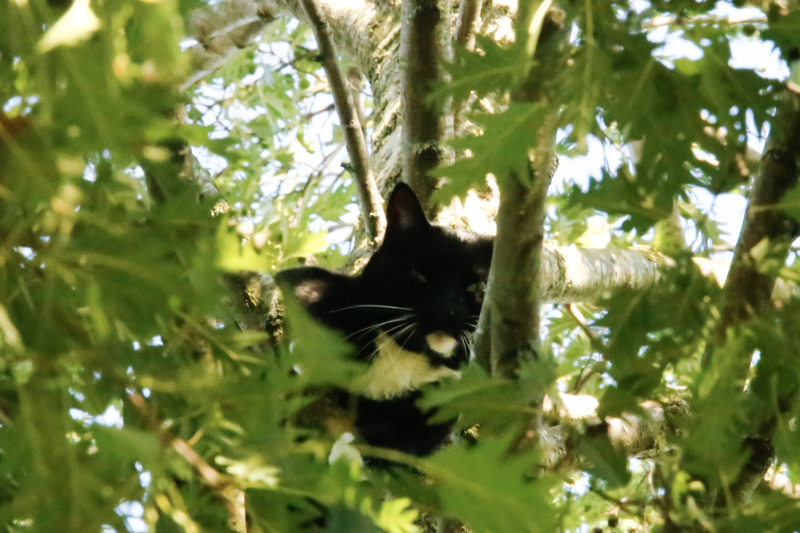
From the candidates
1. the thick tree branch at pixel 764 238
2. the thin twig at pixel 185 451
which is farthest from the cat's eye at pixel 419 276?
the thin twig at pixel 185 451

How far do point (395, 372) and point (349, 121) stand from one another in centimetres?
72

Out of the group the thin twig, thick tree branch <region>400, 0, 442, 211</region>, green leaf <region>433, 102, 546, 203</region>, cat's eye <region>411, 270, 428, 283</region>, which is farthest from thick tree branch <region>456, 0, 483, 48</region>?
the thin twig

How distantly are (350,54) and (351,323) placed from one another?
4.31 ft

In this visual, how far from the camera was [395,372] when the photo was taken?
194 cm

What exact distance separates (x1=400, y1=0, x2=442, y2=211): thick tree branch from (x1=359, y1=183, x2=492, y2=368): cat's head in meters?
0.13

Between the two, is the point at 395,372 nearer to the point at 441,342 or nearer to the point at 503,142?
the point at 441,342

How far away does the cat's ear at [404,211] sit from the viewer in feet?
6.62

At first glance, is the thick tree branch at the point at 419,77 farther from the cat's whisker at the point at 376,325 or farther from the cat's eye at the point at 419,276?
the cat's whisker at the point at 376,325

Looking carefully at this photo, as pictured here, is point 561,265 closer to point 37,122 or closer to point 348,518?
point 348,518

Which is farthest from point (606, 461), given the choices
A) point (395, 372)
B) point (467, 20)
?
point (467, 20)

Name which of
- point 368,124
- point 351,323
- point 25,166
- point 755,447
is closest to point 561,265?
point 351,323

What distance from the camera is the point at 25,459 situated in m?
0.53

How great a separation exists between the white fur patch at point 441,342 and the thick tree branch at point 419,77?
498 mm

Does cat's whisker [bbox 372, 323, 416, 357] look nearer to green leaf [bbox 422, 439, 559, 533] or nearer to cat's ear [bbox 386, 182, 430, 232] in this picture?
cat's ear [bbox 386, 182, 430, 232]
